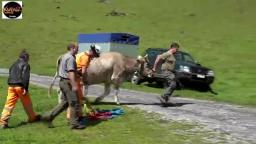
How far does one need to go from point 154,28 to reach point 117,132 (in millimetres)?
47922

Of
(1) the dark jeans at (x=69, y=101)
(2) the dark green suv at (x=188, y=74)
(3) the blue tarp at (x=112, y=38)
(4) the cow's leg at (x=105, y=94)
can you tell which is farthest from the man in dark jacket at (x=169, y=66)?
(3) the blue tarp at (x=112, y=38)

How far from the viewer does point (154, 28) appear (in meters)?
63.5

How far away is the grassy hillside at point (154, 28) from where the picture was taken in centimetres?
4738

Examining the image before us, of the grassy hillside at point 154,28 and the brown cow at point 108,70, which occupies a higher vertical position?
the grassy hillside at point 154,28

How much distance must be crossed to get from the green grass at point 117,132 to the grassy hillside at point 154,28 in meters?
19.5

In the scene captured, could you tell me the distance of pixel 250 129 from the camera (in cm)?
1692

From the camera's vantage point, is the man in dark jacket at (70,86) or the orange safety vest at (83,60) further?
the orange safety vest at (83,60)

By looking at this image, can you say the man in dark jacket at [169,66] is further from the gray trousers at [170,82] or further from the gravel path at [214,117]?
the gravel path at [214,117]

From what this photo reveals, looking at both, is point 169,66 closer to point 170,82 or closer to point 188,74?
point 170,82

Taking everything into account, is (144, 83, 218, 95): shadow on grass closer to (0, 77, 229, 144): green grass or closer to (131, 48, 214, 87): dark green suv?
(131, 48, 214, 87): dark green suv

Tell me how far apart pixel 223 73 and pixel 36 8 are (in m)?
35.5

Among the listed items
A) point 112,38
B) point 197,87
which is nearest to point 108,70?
point 197,87

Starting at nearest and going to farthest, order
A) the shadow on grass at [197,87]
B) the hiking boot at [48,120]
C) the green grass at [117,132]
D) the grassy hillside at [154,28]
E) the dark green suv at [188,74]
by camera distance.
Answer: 1. the green grass at [117,132]
2. the hiking boot at [48,120]
3. the dark green suv at [188,74]
4. the shadow on grass at [197,87]
5. the grassy hillside at [154,28]

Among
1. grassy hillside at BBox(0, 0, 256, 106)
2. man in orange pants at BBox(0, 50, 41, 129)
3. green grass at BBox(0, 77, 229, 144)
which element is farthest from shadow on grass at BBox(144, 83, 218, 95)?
man in orange pants at BBox(0, 50, 41, 129)
